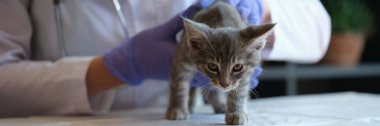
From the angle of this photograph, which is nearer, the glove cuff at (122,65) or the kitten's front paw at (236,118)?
the kitten's front paw at (236,118)

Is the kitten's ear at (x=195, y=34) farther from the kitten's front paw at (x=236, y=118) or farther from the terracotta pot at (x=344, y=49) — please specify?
the terracotta pot at (x=344, y=49)

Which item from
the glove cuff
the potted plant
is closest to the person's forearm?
the glove cuff

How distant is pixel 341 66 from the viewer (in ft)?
7.38

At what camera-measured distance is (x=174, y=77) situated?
93cm

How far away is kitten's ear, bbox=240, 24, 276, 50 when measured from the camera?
0.78 metres

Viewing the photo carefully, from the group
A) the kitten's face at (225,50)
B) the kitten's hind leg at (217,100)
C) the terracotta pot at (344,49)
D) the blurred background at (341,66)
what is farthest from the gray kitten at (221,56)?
the terracotta pot at (344,49)

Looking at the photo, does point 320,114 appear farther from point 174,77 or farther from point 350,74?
point 350,74

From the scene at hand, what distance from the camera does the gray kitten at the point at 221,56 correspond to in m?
0.81

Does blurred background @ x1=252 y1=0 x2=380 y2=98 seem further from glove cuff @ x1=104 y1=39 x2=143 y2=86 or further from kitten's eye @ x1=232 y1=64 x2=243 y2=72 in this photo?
kitten's eye @ x1=232 y1=64 x2=243 y2=72

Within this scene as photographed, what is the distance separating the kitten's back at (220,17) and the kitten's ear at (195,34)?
0.29 ft

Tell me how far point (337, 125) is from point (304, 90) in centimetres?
168

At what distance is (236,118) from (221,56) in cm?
10

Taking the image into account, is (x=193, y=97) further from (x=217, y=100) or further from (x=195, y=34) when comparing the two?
(x=195, y=34)

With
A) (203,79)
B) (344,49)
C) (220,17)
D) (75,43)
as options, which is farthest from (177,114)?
(344,49)
